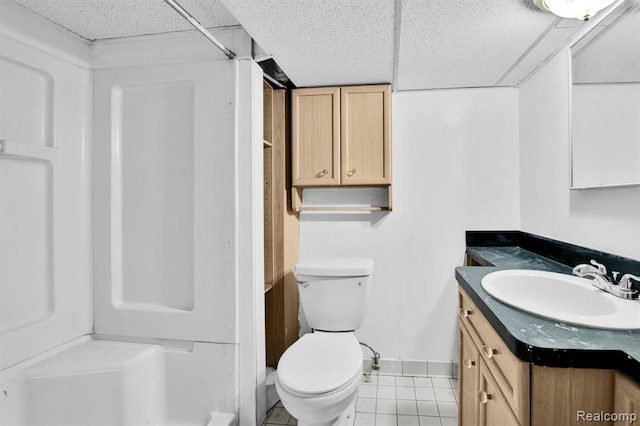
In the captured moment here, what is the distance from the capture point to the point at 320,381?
1411mm

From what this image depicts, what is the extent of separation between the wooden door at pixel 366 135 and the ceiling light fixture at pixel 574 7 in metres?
0.96

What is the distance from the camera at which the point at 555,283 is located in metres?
1.25

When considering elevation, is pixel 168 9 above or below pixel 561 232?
above

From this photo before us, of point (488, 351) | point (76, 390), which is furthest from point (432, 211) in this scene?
point (76, 390)

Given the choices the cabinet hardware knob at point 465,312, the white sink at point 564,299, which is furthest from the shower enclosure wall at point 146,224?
the white sink at point 564,299

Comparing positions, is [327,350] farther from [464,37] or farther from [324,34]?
[464,37]

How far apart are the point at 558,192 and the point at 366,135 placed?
1.10 m

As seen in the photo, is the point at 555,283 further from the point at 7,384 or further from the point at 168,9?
the point at 7,384

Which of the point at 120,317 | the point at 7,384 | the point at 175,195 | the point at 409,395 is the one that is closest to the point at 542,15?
the point at 175,195

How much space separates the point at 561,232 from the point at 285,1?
1.69 meters

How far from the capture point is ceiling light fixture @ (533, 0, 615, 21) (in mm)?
1234

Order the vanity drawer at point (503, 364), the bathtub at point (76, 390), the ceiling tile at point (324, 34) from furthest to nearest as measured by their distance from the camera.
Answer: the bathtub at point (76, 390) < the ceiling tile at point (324, 34) < the vanity drawer at point (503, 364)

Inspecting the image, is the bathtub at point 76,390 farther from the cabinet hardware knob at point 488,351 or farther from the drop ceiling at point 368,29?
the drop ceiling at point 368,29

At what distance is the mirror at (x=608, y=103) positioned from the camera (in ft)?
3.97
